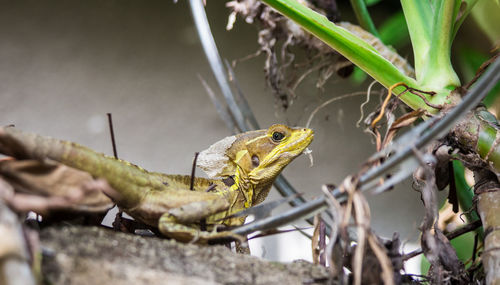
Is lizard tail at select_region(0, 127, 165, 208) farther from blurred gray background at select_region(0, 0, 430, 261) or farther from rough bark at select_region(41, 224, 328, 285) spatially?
blurred gray background at select_region(0, 0, 430, 261)

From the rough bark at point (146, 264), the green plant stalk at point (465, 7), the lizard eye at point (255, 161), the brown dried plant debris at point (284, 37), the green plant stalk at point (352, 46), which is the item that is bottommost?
the rough bark at point (146, 264)

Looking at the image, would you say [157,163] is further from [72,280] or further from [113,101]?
[72,280]

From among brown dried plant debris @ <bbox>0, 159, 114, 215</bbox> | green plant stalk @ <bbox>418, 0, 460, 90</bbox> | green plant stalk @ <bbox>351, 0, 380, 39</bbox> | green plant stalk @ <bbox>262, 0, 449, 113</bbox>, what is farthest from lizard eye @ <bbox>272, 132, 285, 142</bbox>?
green plant stalk @ <bbox>351, 0, 380, 39</bbox>

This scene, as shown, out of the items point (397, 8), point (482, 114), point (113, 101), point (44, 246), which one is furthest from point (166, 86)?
point (44, 246)

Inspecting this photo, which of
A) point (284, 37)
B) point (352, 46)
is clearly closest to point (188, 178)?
point (352, 46)

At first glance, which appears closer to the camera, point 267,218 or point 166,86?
point 267,218

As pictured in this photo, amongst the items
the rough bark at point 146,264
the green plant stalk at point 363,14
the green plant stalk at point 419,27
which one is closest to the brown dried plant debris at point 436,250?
the rough bark at point 146,264

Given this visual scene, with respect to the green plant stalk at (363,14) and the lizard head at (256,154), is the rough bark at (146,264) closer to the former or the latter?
the lizard head at (256,154)
